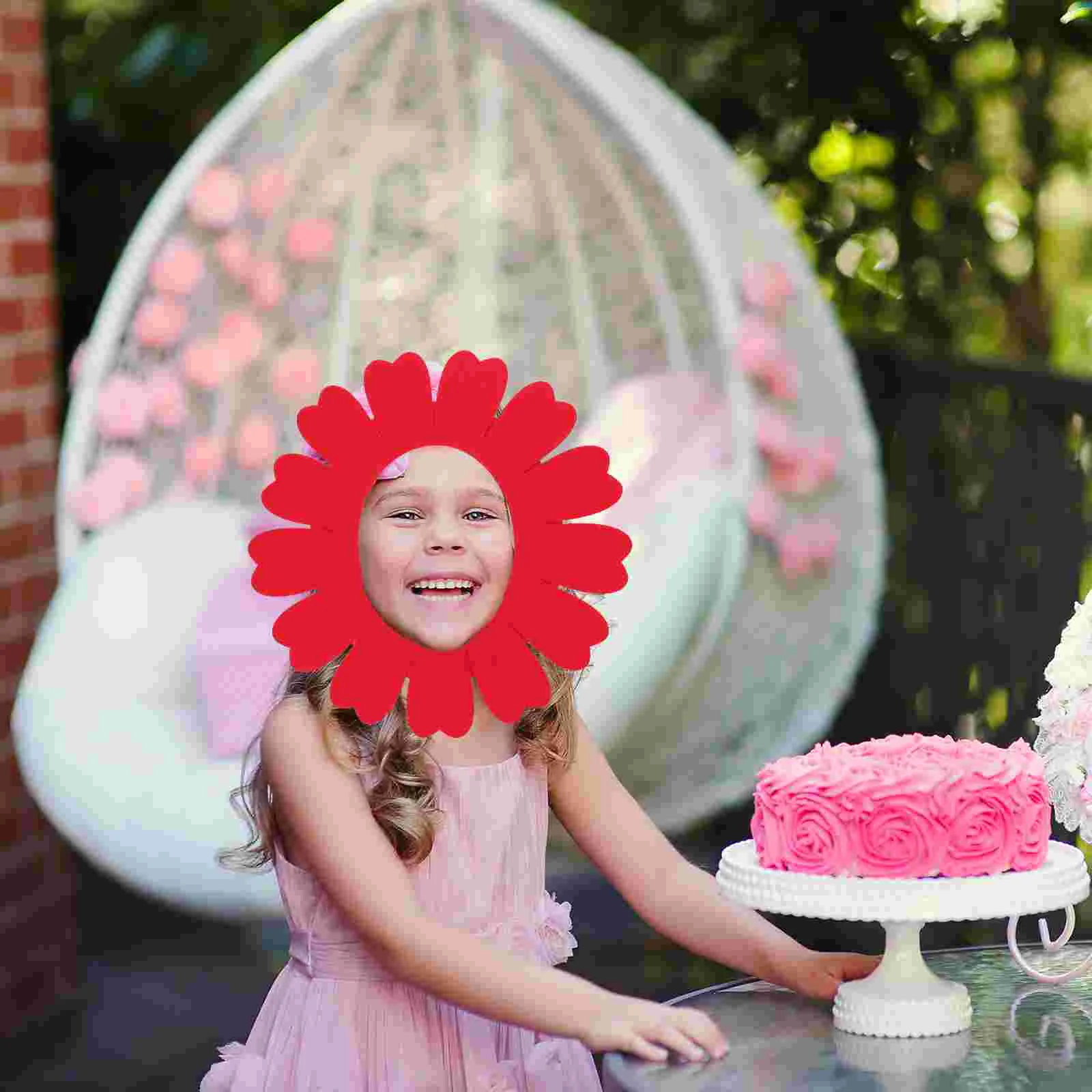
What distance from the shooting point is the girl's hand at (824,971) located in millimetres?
1603

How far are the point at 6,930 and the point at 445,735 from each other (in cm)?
193

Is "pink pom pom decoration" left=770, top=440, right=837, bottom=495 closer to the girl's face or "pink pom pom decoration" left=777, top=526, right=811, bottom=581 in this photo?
"pink pom pom decoration" left=777, top=526, right=811, bottom=581

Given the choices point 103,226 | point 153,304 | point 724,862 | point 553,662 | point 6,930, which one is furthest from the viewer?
point 103,226

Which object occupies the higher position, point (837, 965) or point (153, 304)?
point (153, 304)

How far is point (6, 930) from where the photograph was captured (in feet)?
11.0

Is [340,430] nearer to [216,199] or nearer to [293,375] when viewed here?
[216,199]

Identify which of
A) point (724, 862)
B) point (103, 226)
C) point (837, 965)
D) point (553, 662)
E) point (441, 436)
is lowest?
point (837, 965)

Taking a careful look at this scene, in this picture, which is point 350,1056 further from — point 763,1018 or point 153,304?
point 153,304

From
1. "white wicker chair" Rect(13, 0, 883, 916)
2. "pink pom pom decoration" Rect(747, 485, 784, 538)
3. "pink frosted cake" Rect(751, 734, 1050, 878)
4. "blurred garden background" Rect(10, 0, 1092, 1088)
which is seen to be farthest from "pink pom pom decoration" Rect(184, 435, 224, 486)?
"pink frosted cake" Rect(751, 734, 1050, 878)

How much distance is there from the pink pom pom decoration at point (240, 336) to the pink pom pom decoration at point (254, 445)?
12 cm

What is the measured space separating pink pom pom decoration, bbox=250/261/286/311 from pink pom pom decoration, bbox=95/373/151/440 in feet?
1.27

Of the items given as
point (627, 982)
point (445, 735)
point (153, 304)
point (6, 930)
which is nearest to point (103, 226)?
point (153, 304)

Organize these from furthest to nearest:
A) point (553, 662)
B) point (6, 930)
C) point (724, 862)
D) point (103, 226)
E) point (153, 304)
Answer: point (103, 226) → point (153, 304) → point (6, 930) → point (553, 662) → point (724, 862)

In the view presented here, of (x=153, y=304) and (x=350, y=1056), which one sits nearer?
(x=350, y=1056)
